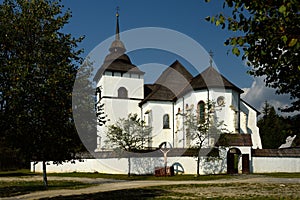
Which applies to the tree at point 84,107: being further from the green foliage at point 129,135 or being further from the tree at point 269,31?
the green foliage at point 129,135

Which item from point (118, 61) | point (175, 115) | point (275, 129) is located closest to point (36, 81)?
point (175, 115)

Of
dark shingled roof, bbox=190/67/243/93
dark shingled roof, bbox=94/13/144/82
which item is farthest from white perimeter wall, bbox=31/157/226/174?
dark shingled roof, bbox=94/13/144/82

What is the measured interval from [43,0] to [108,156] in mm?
26822

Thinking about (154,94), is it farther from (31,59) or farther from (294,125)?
(294,125)

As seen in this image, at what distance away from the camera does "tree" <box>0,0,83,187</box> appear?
39.8 feet

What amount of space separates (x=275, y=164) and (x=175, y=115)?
56.3 feet

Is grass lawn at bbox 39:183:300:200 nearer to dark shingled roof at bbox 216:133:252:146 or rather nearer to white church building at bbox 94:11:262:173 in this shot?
dark shingled roof at bbox 216:133:252:146

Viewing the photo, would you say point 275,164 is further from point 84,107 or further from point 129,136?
point 84,107

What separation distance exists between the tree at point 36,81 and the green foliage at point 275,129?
6843 mm

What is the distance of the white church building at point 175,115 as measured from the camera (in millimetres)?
37250

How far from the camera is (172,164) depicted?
37.4 metres

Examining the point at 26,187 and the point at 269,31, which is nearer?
the point at 269,31

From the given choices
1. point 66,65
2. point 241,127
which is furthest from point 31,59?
point 241,127

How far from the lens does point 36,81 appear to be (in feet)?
40.3
